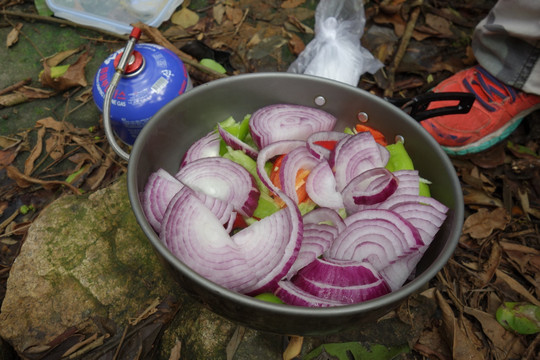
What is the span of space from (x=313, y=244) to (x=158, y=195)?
19.5 inches

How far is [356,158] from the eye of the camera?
4.22 ft

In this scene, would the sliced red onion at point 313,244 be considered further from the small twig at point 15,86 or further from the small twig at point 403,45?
the small twig at point 15,86

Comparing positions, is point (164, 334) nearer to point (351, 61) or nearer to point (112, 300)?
point (112, 300)

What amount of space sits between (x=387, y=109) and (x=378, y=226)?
48 cm

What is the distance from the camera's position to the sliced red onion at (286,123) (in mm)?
1397

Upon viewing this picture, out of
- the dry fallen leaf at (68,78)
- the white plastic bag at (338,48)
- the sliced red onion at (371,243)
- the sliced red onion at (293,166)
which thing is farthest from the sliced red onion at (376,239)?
the dry fallen leaf at (68,78)

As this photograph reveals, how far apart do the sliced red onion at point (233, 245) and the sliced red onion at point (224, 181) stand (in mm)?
143

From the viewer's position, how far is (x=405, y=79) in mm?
2465

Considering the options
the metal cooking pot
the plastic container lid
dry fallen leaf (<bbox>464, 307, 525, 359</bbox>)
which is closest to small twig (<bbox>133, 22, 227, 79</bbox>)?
the plastic container lid

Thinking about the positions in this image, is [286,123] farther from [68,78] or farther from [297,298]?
[68,78]

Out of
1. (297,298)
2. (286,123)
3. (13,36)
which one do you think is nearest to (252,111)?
(286,123)

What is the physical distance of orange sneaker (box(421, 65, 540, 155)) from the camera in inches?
84.4

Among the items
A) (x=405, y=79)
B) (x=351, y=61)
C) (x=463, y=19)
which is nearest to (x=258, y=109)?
(x=351, y=61)

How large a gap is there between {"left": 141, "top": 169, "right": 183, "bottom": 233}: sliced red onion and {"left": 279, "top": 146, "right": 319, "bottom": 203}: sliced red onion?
0.33 meters
